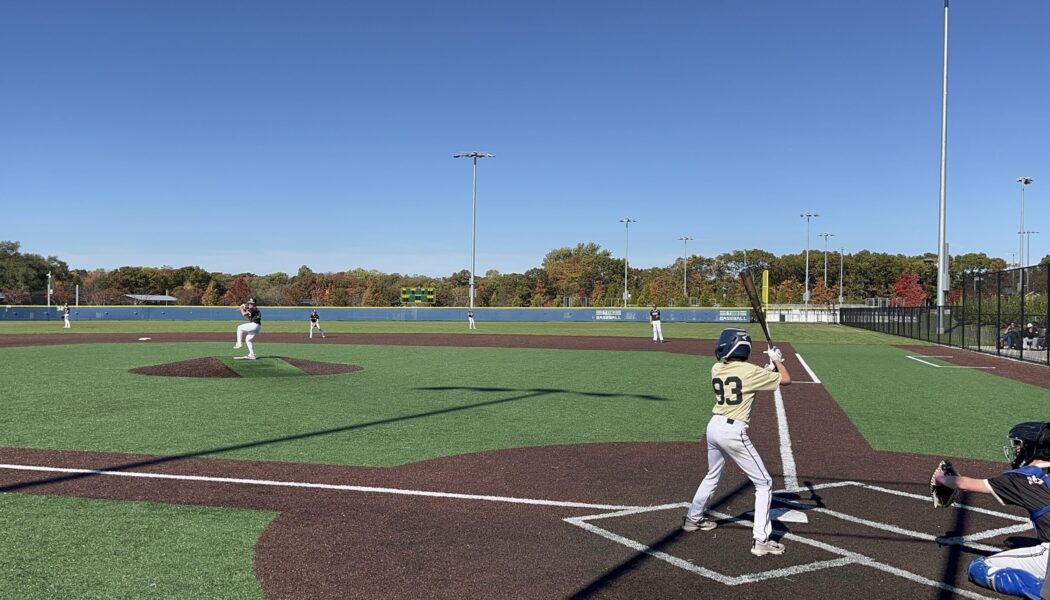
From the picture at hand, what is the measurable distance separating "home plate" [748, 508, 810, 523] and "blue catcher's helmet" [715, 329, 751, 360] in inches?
65.8

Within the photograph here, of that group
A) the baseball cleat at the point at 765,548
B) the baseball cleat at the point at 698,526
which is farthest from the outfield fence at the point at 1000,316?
the baseball cleat at the point at 765,548

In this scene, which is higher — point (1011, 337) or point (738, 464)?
point (1011, 337)

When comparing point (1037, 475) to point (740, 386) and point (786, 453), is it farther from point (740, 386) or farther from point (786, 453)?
point (786, 453)

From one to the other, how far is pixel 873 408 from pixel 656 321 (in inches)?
931

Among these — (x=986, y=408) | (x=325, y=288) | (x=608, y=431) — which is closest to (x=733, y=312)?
(x=986, y=408)

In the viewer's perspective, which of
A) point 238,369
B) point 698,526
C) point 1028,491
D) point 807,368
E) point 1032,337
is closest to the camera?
point 1028,491

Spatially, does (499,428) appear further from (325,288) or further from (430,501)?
(325,288)

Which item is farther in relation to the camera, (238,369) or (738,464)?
(238,369)

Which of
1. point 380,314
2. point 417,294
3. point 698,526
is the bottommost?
point 698,526

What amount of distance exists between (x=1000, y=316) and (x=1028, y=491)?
2872cm

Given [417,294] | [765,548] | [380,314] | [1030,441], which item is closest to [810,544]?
[765,548]

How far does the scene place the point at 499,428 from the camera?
1162 cm

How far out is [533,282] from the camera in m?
136

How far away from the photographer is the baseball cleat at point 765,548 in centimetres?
579
